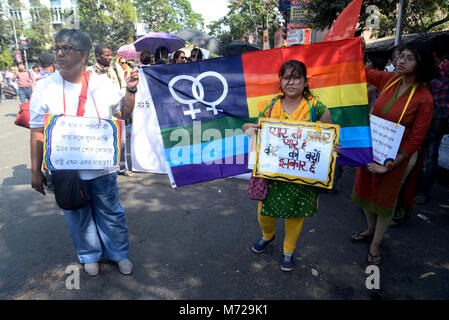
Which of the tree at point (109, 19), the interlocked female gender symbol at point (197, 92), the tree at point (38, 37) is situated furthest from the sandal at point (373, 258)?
the tree at point (38, 37)

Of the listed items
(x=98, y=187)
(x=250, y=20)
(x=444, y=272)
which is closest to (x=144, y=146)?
(x=98, y=187)

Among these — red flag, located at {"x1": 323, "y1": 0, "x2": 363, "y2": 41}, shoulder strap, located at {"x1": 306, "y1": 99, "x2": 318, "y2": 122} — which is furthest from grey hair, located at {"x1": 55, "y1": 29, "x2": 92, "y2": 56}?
red flag, located at {"x1": 323, "y1": 0, "x2": 363, "y2": 41}

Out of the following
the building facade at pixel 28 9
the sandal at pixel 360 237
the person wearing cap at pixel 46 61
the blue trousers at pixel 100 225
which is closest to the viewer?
the blue trousers at pixel 100 225

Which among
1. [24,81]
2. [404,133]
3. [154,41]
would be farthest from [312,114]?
[24,81]

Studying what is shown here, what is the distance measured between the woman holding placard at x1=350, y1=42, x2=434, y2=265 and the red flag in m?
0.52

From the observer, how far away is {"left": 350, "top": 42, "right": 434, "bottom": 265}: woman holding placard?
8.01 ft

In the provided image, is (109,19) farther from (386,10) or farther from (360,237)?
(360,237)

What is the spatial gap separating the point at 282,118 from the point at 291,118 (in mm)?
72

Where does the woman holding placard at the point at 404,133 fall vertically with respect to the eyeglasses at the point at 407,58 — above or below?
below

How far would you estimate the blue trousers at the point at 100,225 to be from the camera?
2.39 meters

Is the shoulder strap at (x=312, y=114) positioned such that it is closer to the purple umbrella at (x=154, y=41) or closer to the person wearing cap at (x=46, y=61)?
the person wearing cap at (x=46, y=61)

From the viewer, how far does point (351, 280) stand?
253 cm

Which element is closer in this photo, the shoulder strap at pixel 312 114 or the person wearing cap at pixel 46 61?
the shoulder strap at pixel 312 114

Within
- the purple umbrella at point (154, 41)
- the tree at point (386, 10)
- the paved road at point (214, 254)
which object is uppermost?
the tree at point (386, 10)
